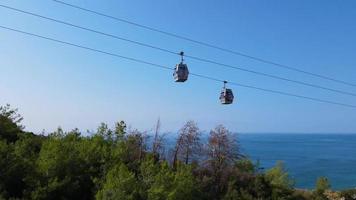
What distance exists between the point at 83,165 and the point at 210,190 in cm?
836

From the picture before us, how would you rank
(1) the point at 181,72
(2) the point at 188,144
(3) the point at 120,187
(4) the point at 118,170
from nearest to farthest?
(1) the point at 181,72
(3) the point at 120,187
(4) the point at 118,170
(2) the point at 188,144

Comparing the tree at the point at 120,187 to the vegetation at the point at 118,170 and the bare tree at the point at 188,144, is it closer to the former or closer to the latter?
the vegetation at the point at 118,170

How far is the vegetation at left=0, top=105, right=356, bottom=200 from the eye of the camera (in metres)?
20.9

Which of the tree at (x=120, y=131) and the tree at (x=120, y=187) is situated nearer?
the tree at (x=120, y=187)

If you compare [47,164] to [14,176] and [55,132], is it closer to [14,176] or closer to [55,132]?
A: [14,176]

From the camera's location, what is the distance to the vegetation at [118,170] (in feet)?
68.4

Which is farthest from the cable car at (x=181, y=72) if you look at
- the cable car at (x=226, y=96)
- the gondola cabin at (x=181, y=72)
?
A: the cable car at (x=226, y=96)

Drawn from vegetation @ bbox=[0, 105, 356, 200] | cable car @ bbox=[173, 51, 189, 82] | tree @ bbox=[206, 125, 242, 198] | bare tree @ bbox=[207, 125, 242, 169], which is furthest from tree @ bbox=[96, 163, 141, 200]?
bare tree @ bbox=[207, 125, 242, 169]

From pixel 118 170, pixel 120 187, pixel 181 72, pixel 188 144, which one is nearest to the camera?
pixel 181 72

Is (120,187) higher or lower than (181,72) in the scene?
lower

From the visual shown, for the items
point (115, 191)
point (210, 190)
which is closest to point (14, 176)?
point (115, 191)

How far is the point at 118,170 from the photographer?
22.5 metres

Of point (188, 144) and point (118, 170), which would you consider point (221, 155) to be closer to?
point (188, 144)

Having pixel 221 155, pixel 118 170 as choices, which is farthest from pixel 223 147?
pixel 118 170
